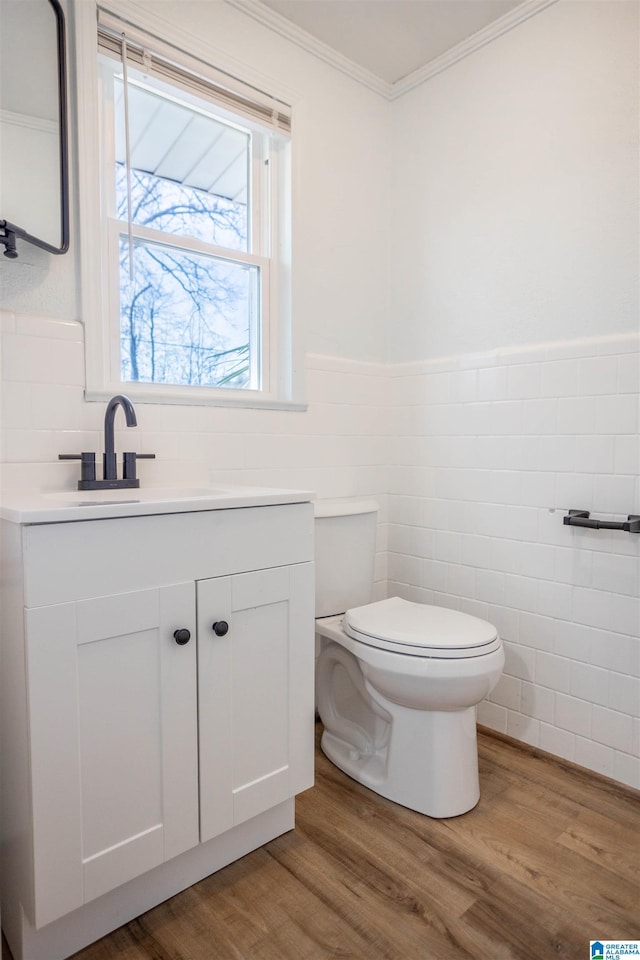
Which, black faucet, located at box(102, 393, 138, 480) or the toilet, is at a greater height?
black faucet, located at box(102, 393, 138, 480)

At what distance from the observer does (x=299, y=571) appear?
1.41 metres

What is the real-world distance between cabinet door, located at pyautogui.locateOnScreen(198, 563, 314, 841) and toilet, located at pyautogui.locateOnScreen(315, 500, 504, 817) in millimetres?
258

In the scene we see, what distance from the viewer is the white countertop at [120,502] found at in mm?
1023

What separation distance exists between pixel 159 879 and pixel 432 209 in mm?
2232

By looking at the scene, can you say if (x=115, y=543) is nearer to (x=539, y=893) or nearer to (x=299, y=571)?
(x=299, y=571)

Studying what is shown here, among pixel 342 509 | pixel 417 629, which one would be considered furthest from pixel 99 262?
pixel 417 629

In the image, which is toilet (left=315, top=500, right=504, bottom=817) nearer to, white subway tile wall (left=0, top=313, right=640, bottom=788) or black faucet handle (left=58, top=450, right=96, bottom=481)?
white subway tile wall (left=0, top=313, right=640, bottom=788)

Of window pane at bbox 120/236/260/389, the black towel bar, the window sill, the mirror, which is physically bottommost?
the black towel bar

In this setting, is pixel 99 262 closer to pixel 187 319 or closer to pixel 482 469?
pixel 187 319

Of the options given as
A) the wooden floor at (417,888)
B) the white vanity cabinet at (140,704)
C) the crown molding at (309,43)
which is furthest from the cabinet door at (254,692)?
the crown molding at (309,43)

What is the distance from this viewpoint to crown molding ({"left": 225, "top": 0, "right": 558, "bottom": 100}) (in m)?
1.85

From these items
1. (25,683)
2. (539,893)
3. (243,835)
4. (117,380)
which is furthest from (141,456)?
(539,893)

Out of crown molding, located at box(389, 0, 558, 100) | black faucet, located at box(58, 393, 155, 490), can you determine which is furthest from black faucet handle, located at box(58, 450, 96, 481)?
crown molding, located at box(389, 0, 558, 100)

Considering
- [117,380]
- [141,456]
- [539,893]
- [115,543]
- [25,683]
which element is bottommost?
[539,893]
